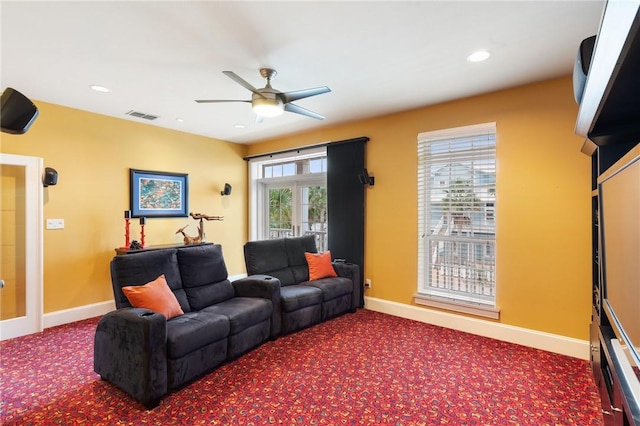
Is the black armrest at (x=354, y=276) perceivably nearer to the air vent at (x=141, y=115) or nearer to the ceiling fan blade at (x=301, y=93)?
the ceiling fan blade at (x=301, y=93)

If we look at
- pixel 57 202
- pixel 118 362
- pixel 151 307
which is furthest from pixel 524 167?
pixel 57 202

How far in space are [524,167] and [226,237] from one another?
470 centimetres

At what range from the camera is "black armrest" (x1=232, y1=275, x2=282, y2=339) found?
3.28 meters

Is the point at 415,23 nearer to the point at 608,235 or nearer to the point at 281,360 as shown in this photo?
the point at 608,235

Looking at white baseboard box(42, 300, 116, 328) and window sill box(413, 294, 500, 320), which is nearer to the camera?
window sill box(413, 294, 500, 320)

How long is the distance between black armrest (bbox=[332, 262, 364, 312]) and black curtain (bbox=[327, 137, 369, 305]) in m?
0.16

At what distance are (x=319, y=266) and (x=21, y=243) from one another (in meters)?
3.52

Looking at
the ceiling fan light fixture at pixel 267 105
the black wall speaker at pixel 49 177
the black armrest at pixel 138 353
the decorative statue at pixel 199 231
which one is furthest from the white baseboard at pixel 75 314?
the ceiling fan light fixture at pixel 267 105

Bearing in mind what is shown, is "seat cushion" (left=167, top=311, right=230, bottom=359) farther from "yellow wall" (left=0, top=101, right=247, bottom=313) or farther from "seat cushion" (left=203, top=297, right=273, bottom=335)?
"yellow wall" (left=0, top=101, right=247, bottom=313)

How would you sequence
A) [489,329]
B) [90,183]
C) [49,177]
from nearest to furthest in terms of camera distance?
[489,329] → [49,177] → [90,183]

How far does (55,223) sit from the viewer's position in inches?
150

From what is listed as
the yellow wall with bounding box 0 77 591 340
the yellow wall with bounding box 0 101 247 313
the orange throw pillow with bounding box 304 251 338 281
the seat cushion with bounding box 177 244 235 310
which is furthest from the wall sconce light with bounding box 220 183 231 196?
the seat cushion with bounding box 177 244 235 310

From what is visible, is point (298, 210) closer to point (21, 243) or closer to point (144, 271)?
point (144, 271)

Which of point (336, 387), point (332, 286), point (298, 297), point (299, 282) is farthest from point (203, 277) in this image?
point (336, 387)
